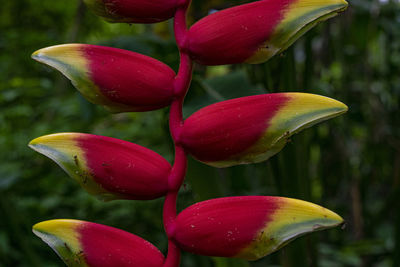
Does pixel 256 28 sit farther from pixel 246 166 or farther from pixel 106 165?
pixel 246 166

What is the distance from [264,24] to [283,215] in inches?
4.4

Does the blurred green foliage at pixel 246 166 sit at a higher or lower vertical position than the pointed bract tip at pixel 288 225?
lower

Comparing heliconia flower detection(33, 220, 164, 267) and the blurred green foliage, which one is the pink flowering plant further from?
the blurred green foliage

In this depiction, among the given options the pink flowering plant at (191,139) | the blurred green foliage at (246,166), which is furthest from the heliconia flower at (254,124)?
the blurred green foliage at (246,166)

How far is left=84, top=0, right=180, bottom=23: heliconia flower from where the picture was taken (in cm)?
31

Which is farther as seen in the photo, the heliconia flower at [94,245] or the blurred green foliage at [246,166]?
the blurred green foliage at [246,166]

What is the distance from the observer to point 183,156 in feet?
0.98

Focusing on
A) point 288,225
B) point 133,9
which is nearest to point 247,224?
point 288,225

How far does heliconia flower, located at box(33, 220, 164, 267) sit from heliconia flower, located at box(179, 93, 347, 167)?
0.07m

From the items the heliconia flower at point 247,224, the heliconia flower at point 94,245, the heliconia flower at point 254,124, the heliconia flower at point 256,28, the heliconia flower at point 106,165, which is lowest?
the heliconia flower at point 94,245

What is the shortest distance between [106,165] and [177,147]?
0.04m

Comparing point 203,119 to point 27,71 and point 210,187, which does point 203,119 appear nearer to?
point 210,187

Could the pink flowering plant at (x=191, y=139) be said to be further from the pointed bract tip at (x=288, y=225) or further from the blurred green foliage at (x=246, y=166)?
the blurred green foliage at (x=246, y=166)

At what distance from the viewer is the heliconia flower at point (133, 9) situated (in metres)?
0.31
